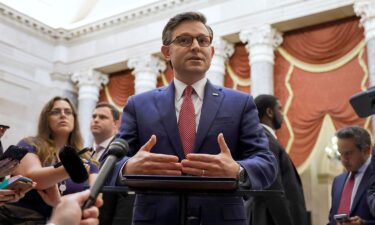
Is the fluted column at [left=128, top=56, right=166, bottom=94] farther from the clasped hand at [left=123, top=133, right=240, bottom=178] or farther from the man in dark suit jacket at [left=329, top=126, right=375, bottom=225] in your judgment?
the clasped hand at [left=123, top=133, right=240, bottom=178]

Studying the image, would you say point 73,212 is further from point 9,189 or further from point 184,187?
point 9,189

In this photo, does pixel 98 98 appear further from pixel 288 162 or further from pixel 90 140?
pixel 288 162

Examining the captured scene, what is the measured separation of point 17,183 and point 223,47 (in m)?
9.04

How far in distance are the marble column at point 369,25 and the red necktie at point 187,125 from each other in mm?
7507

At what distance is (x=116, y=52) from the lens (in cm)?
1288

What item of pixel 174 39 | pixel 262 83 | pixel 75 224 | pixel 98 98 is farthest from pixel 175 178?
pixel 98 98

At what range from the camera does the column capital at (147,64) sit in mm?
12180

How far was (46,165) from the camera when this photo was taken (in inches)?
124

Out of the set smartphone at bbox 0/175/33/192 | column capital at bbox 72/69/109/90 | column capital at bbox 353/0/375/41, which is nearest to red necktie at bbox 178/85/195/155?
smartphone at bbox 0/175/33/192

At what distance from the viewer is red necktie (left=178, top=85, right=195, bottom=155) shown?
220 centimetres

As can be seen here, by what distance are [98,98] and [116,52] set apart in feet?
4.53

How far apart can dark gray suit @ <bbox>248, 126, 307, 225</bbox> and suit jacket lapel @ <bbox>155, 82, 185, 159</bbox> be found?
133cm

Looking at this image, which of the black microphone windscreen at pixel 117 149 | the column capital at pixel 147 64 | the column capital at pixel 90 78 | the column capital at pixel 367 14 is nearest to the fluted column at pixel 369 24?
the column capital at pixel 367 14

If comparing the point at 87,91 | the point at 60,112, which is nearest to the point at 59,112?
the point at 60,112
